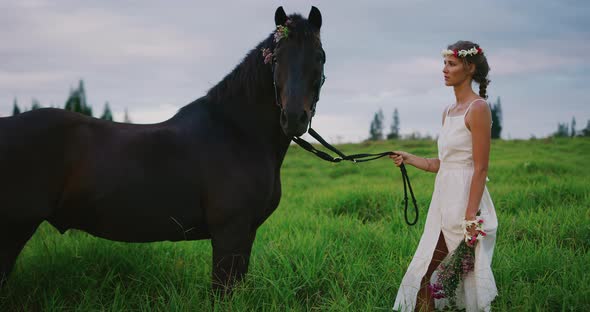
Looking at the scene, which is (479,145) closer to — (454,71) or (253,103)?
(454,71)

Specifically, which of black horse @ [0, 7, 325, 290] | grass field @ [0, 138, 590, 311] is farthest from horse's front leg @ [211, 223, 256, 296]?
grass field @ [0, 138, 590, 311]

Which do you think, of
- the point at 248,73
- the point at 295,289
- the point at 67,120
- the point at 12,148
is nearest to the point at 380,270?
the point at 295,289

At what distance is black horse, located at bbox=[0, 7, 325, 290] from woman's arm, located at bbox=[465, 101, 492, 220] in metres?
1.11

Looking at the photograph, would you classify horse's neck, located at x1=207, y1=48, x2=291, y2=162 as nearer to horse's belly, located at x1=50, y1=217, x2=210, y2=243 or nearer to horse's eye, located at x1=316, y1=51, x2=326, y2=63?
horse's eye, located at x1=316, y1=51, x2=326, y2=63

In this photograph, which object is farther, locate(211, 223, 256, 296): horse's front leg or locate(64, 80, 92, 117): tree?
locate(64, 80, 92, 117): tree

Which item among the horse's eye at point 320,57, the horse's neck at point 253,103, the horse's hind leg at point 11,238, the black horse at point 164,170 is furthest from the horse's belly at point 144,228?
the horse's eye at point 320,57

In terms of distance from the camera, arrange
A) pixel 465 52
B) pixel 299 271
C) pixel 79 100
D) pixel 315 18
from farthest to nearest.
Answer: pixel 79 100
pixel 299 271
pixel 315 18
pixel 465 52

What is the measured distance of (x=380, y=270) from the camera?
12.8 feet

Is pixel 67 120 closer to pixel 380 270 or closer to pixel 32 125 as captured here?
pixel 32 125

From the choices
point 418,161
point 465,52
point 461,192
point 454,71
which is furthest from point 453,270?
point 465,52

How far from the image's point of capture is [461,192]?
9.80ft

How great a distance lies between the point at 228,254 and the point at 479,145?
1.92 meters

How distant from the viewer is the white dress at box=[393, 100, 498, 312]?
2.96m

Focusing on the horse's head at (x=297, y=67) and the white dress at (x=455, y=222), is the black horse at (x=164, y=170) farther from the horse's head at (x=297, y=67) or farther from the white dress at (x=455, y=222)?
the white dress at (x=455, y=222)
